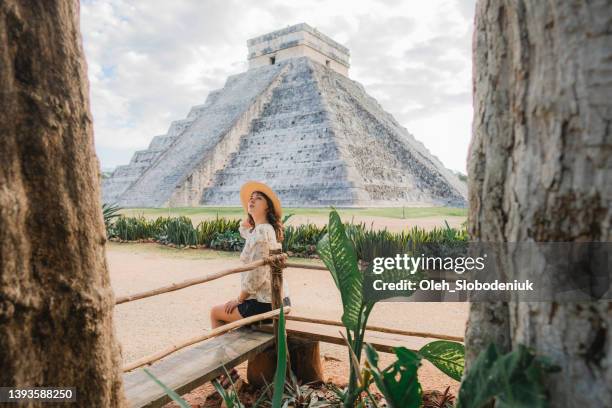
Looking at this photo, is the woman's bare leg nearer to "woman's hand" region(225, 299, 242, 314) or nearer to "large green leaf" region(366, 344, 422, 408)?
"woman's hand" region(225, 299, 242, 314)

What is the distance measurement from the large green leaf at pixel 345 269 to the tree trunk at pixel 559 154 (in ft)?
1.53

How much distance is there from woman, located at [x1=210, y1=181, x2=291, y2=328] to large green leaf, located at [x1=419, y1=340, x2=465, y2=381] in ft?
4.19

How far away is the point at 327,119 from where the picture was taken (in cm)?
1880

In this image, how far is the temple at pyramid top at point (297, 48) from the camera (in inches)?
933

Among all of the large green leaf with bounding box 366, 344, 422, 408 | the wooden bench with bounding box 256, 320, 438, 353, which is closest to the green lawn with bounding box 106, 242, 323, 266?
the wooden bench with bounding box 256, 320, 438, 353

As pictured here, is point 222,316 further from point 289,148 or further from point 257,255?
point 289,148

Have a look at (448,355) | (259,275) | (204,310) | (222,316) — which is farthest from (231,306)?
(204,310)

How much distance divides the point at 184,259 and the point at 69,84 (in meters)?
6.33

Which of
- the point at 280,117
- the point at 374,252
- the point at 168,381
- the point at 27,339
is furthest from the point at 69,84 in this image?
the point at 280,117

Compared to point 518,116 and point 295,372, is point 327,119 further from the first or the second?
point 518,116

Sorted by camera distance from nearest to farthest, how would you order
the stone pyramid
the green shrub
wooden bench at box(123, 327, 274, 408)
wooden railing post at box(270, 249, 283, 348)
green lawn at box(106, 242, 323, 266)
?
1. wooden bench at box(123, 327, 274, 408)
2. wooden railing post at box(270, 249, 283, 348)
3. green lawn at box(106, 242, 323, 266)
4. the green shrub
5. the stone pyramid

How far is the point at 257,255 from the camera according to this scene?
263 cm

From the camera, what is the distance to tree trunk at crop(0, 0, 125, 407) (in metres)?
0.93

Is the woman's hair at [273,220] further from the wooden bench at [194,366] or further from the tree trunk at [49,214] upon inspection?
the tree trunk at [49,214]
